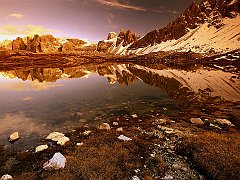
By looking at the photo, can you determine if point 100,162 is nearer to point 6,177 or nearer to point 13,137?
point 6,177

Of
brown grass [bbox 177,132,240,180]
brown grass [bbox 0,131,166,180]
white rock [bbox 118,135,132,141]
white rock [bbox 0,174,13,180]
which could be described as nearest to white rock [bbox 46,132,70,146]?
brown grass [bbox 0,131,166,180]

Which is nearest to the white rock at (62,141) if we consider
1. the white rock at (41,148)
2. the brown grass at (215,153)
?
the white rock at (41,148)

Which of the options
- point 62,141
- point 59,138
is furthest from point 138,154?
point 59,138

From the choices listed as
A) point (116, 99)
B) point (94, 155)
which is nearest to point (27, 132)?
point (94, 155)

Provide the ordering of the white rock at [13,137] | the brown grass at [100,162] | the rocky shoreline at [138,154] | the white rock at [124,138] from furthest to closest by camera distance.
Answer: the white rock at [13,137] < the white rock at [124,138] < the brown grass at [100,162] < the rocky shoreline at [138,154]

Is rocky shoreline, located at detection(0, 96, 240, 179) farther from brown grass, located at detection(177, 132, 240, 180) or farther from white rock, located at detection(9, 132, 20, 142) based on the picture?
white rock, located at detection(9, 132, 20, 142)


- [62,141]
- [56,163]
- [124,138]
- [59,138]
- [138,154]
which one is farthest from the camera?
[59,138]

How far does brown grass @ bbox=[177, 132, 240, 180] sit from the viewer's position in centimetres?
1040

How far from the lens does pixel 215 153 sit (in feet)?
39.5

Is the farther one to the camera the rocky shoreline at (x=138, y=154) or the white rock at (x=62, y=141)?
the white rock at (x=62, y=141)

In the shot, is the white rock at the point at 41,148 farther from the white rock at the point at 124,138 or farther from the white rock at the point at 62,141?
the white rock at the point at 124,138

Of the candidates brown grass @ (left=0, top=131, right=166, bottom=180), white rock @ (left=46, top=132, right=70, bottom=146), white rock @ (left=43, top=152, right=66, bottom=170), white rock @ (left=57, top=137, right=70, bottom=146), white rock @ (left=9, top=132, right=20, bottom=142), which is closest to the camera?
brown grass @ (left=0, top=131, right=166, bottom=180)

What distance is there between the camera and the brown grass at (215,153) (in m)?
10.4

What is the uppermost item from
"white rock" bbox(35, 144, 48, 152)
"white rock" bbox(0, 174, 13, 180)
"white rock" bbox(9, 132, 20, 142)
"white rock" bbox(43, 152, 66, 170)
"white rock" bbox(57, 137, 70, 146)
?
"white rock" bbox(43, 152, 66, 170)
